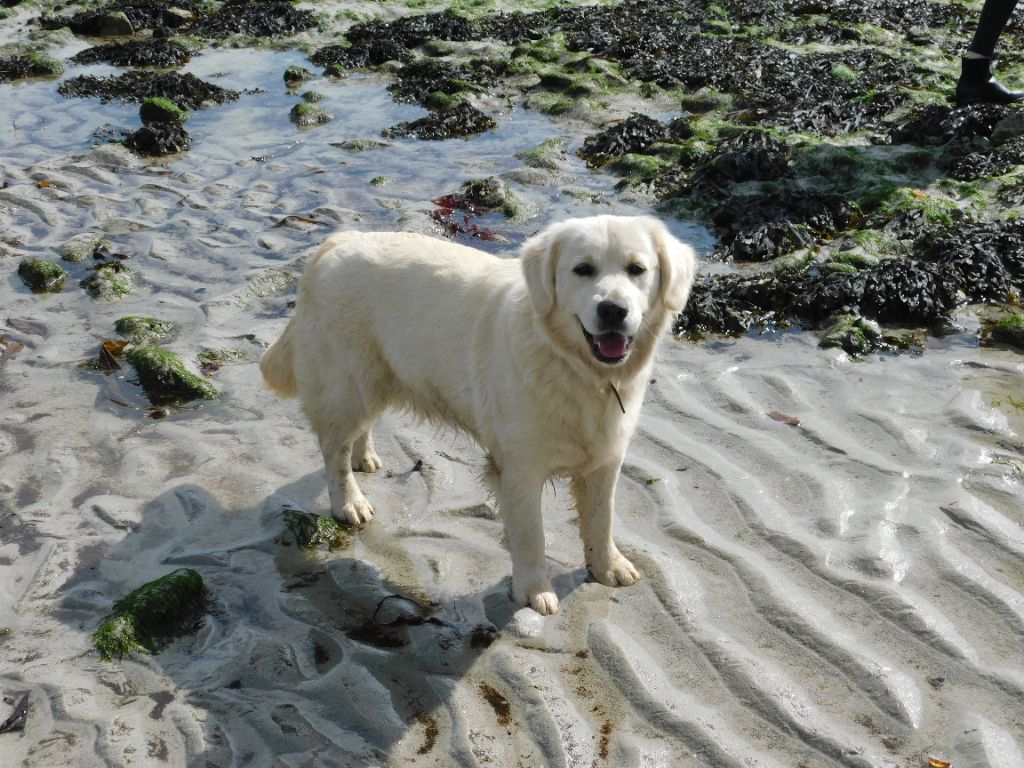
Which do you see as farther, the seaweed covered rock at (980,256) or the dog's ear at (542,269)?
the seaweed covered rock at (980,256)

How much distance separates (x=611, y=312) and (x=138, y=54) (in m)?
13.3

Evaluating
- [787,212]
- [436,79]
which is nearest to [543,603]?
[787,212]

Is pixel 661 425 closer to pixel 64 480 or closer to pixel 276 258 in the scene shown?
pixel 64 480

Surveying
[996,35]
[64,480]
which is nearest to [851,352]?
[64,480]

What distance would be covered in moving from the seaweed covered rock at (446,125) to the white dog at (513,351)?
21.4 ft

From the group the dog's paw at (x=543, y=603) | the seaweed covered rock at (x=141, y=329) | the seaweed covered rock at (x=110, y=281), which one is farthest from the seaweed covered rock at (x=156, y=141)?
the dog's paw at (x=543, y=603)

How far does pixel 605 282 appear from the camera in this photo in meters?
4.04

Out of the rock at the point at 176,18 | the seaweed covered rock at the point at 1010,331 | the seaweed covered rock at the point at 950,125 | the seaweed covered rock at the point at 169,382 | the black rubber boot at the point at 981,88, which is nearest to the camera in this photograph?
the seaweed covered rock at the point at 169,382

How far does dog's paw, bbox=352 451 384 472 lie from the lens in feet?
18.3

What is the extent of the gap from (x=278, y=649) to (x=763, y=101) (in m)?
9.89

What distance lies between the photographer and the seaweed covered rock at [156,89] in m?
12.7

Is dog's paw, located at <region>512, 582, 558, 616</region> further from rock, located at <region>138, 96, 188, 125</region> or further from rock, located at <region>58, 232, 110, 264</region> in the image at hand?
rock, located at <region>138, 96, 188, 125</region>

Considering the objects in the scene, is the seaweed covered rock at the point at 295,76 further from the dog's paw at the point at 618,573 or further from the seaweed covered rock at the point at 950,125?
the dog's paw at the point at 618,573

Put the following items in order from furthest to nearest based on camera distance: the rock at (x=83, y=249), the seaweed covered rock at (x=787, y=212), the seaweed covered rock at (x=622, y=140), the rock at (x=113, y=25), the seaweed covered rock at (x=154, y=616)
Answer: the rock at (x=113, y=25) → the seaweed covered rock at (x=622, y=140) → the seaweed covered rock at (x=787, y=212) → the rock at (x=83, y=249) → the seaweed covered rock at (x=154, y=616)
